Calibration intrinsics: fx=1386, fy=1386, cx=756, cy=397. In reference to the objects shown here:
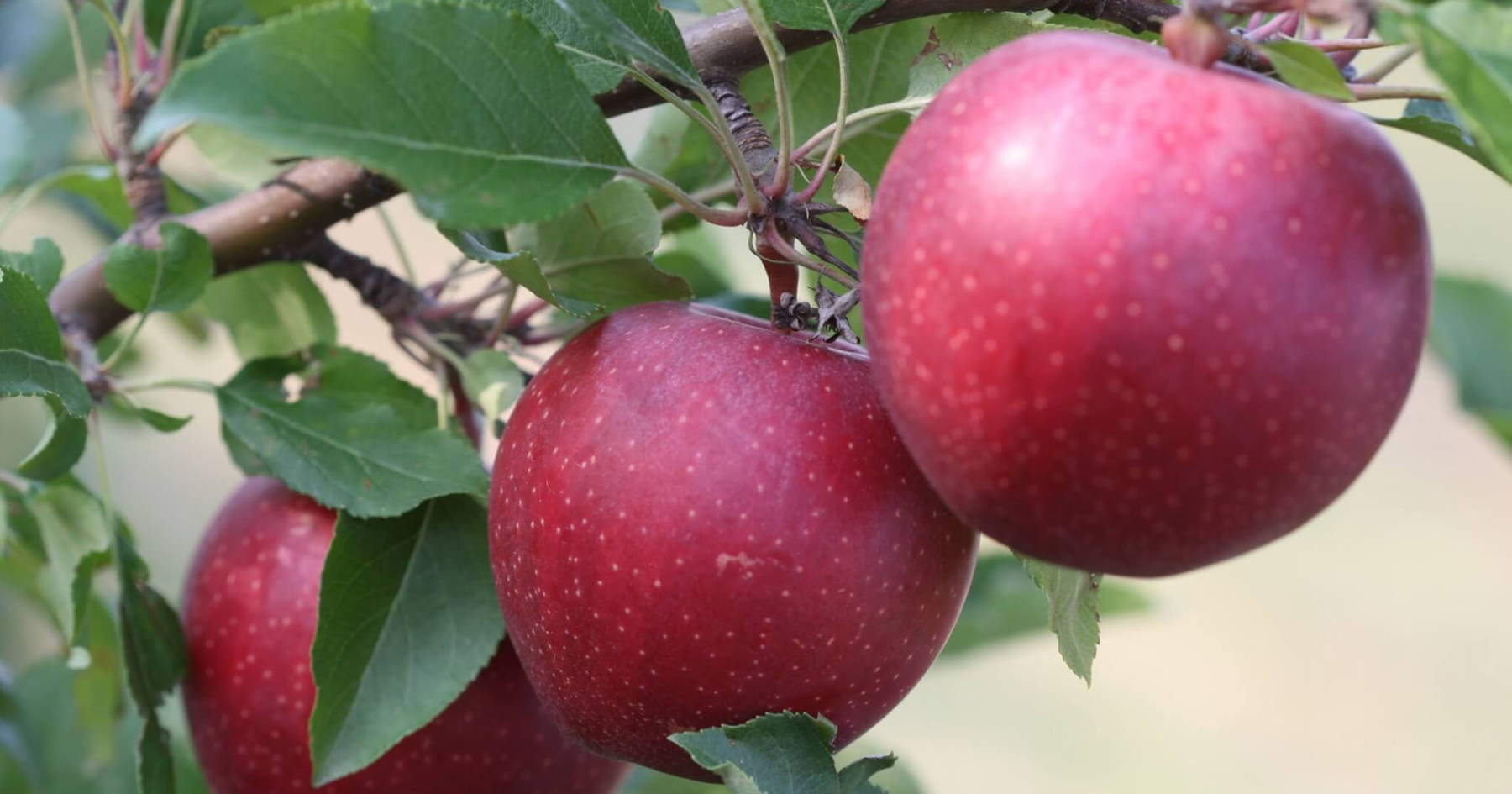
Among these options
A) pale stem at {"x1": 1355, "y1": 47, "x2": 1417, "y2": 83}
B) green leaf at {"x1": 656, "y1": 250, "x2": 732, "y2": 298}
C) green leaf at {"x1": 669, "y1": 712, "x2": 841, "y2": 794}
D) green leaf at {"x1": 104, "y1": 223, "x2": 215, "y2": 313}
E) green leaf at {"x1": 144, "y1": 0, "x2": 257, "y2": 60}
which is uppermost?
pale stem at {"x1": 1355, "y1": 47, "x2": 1417, "y2": 83}

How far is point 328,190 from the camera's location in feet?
2.27

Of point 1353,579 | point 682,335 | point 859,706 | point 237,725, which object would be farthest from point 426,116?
point 1353,579

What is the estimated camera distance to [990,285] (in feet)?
1.23

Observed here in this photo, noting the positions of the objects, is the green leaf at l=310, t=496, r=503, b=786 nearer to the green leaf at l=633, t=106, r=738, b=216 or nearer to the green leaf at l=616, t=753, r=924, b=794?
the green leaf at l=633, t=106, r=738, b=216

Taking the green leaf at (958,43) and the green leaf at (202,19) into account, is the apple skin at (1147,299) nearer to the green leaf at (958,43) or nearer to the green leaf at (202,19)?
the green leaf at (958,43)

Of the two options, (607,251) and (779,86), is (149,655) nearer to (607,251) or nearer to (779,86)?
(607,251)

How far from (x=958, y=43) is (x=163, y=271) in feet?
1.33

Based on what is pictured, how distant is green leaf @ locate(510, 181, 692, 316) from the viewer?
614 mm

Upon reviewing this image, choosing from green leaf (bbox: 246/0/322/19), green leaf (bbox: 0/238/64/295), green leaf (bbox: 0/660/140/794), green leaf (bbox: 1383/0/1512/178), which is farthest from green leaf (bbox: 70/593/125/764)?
green leaf (bbox: 1383/0/1512/178)

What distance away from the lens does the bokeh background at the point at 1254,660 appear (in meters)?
2.89

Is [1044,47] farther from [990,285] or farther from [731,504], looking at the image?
[731,504]

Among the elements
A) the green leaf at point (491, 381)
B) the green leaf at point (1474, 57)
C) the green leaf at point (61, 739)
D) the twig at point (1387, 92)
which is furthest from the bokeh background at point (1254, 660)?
the green leaf at point (1474, 57)

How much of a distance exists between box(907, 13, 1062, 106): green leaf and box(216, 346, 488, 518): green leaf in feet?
0.90

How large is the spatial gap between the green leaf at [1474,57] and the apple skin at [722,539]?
218mm
